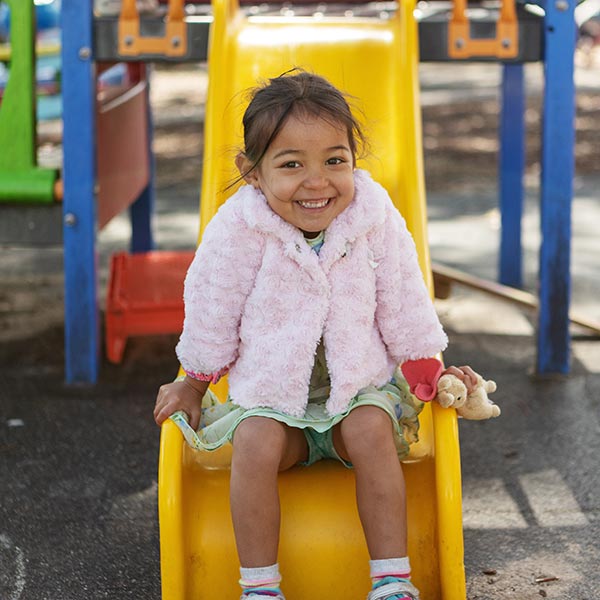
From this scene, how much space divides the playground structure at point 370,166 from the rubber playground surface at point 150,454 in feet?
0.78

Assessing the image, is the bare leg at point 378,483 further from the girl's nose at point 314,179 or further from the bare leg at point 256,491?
the girl's nose at point 314,179

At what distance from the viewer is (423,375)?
2.65 m

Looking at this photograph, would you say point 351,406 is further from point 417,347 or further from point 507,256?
point 507,256

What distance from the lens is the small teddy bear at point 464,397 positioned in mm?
2566

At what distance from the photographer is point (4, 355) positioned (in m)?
4.73

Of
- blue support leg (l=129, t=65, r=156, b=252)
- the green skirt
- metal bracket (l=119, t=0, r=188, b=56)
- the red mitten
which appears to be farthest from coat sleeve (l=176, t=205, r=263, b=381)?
blue support leg (l=129, t=65, r=156, b=252)

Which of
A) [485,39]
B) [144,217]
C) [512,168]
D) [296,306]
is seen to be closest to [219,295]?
[296,306]

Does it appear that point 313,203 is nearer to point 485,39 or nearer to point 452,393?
point 452,393

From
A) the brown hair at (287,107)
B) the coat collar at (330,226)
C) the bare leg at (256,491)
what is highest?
the brown hair at (287,107)

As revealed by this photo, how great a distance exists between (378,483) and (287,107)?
0.81m

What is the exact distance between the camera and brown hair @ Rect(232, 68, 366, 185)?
251cm

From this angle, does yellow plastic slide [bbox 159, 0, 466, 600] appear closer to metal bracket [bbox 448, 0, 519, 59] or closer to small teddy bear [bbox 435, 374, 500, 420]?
small teddy bear [bbox 435, 374, 500, 420]

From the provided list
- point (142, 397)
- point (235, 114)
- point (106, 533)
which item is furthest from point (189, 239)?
point (106, 533)

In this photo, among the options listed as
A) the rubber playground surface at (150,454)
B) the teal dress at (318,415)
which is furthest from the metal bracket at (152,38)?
the teal dress at (318,415)
